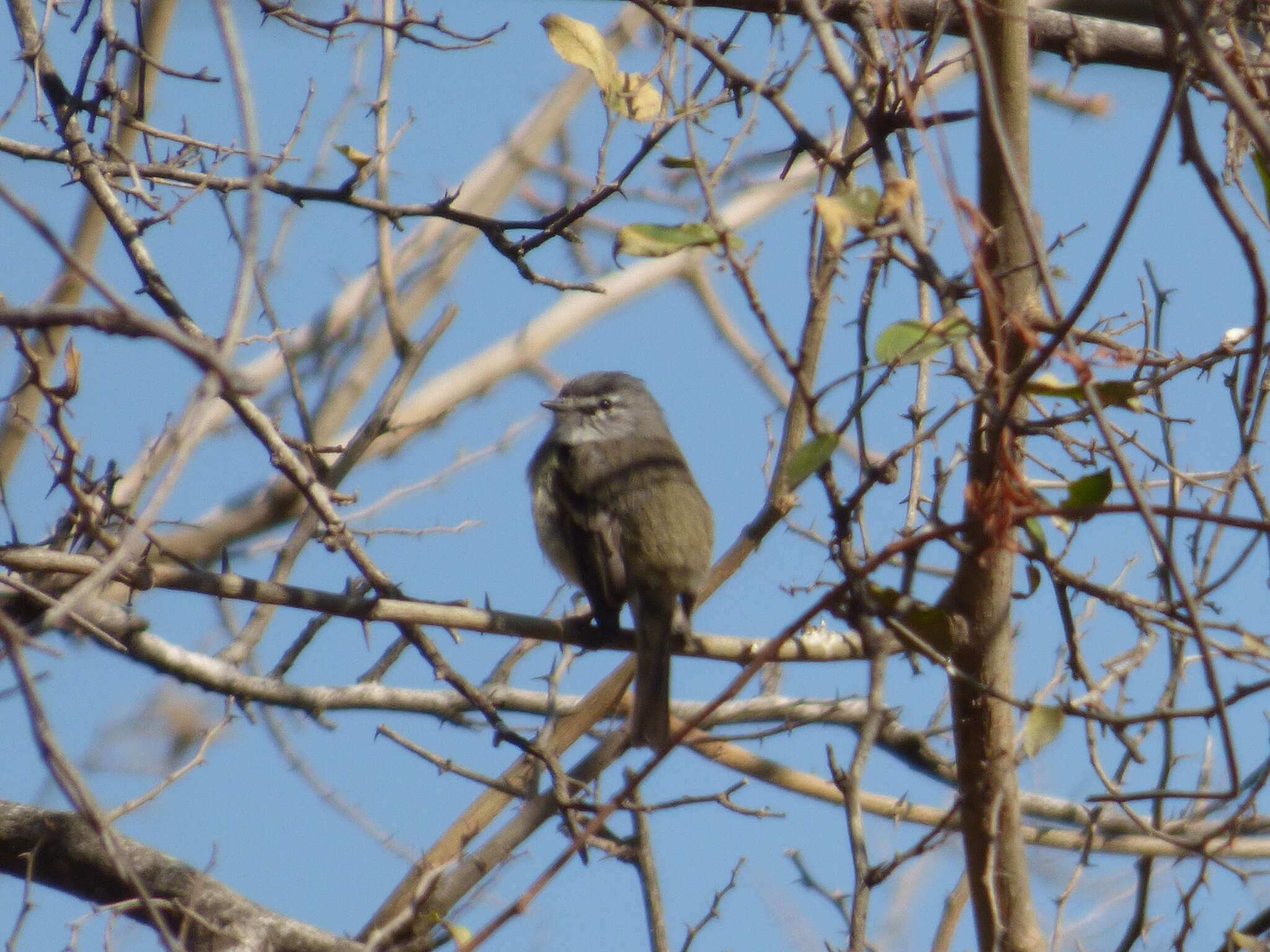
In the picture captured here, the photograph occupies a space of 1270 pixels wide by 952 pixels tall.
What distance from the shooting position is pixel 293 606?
3834 millimetres

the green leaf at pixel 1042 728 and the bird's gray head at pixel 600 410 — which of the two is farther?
the bird's gray head at pixel 600 410

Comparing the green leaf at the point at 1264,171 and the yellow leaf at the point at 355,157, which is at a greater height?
the yellow leaf at the point at 355,157

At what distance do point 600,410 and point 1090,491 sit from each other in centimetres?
429

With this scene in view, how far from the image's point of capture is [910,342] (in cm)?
276

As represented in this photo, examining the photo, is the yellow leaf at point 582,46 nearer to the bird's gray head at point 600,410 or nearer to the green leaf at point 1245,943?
the green leaf at point 1245,943

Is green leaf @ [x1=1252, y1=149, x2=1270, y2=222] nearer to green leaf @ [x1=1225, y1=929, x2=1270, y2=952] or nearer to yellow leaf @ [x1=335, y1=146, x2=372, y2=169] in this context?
green leaf @ [x1=1225, y1=929, x2=1270, y2=952]

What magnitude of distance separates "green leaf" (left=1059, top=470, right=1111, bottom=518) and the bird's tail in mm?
2159

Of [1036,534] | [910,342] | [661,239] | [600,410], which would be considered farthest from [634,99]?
[600,410]

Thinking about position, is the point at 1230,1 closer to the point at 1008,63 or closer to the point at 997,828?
the point at 1008,63

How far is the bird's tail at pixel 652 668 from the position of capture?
5.05 meters

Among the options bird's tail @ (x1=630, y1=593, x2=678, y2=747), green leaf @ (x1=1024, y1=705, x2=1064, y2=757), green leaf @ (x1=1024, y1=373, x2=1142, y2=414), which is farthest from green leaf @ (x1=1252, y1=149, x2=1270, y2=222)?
bird's tail @ (x1=630, y1=593, x2=678, y2=747)

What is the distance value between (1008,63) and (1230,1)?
2.44 feet

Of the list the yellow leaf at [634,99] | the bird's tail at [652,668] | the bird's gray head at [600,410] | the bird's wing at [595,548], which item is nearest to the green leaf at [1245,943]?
the bird's tail at [652,668]

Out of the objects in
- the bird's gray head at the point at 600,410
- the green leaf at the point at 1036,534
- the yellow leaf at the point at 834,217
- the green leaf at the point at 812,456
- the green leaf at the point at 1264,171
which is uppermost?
the bird's gray head at the point at 600,410
